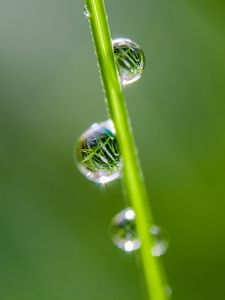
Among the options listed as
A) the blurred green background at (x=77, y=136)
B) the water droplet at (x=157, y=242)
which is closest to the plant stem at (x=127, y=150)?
the water droplet at (x=157, y=242)

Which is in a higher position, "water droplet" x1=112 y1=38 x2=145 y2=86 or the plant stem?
"water droplet" x1=112 y1=38 x2=145 y2=86

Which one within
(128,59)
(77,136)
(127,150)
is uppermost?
(77,136)

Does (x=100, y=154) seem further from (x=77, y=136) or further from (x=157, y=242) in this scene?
(x=77, y=136)

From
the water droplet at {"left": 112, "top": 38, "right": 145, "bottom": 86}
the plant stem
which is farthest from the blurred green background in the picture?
the plant stem

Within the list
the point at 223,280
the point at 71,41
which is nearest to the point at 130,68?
the point at 223,280

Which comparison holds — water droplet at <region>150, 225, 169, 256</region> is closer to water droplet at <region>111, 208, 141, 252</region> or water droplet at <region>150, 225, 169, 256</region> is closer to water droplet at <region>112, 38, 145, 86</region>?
water droplet at <region>111, 208, 141, 252</region>

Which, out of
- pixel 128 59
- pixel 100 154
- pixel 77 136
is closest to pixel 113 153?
pixel 100 154
